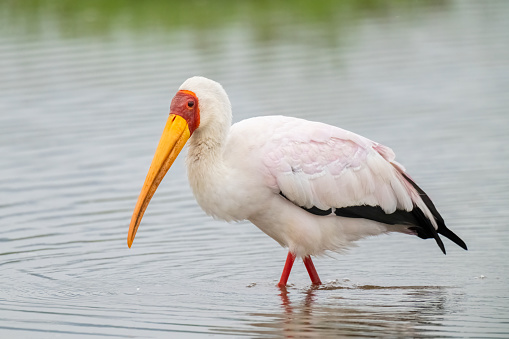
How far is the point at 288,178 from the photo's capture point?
26.5 ft

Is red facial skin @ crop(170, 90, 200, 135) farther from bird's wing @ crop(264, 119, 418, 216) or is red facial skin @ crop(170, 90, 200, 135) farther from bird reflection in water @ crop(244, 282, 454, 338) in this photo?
bird reflection in water @ crop(244, 282, 454, 338)

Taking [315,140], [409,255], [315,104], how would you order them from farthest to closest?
[315,104] → [409,255] → [315,140]

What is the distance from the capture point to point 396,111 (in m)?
14.3

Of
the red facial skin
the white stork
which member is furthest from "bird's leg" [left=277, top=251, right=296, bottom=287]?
the red facial skin

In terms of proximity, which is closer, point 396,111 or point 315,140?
point 315,140

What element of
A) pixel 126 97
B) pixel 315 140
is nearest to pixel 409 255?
pixel 315 140

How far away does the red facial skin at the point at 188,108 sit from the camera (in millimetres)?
8047

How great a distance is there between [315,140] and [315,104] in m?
6.71

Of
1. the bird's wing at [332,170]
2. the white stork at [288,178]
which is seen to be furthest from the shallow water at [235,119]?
the bird's wing at [332,170]

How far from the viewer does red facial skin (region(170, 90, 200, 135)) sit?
26.4 ft

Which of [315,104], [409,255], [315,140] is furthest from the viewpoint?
[315,104]

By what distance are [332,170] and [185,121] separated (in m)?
1.13

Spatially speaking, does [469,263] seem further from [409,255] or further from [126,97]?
[126,97]

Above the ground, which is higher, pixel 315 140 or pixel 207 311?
pixel 315 140
